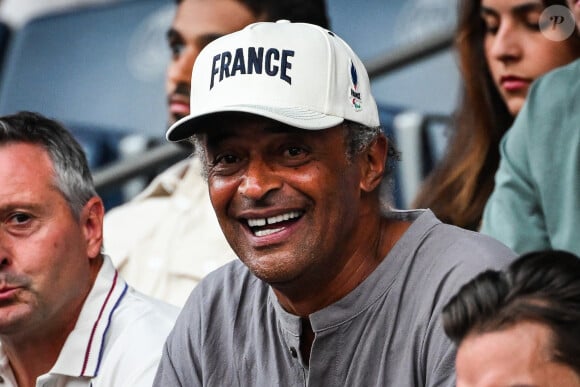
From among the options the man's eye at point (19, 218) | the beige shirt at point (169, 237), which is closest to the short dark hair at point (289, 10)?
the beige shirt at point (169, 237)

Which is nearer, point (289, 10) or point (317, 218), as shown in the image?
point (317, 218)

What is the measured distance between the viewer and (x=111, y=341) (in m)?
3.01

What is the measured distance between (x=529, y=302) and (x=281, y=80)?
2.43 feet

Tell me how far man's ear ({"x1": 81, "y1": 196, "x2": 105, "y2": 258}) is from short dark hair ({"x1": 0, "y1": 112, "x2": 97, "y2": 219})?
17 mm

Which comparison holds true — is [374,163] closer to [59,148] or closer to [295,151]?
[295,151]

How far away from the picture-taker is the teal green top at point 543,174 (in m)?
3.01

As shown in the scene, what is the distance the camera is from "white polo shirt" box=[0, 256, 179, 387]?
2895mm

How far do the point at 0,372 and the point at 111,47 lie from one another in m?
3.00

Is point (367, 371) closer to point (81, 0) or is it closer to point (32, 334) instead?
point (32, 334)

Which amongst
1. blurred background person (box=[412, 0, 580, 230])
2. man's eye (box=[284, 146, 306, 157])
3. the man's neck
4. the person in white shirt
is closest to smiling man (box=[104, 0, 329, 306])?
blurred background person (box=[412, 0, 580, 230])

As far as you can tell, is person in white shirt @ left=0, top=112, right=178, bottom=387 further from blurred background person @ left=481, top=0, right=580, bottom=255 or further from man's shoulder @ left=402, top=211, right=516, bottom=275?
blurred background person @ left=481, top=0, right=580, bottom=255

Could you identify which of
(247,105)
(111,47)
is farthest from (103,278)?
(111,47)

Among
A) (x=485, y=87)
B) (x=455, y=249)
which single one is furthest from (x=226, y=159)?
(x=485, y=87)

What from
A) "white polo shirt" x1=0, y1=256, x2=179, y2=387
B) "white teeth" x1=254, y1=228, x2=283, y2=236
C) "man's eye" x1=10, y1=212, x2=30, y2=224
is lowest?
"white polo shirt" x1=0, y1=256, x2=179, y2=387
